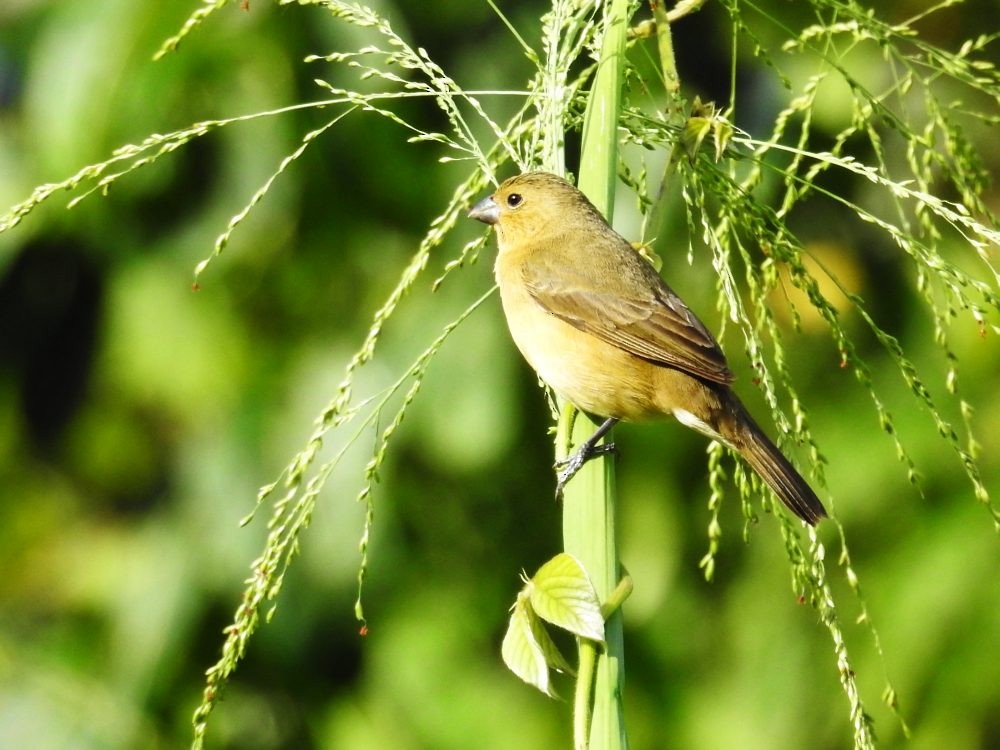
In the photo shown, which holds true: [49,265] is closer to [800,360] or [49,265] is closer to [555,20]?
[800,360]

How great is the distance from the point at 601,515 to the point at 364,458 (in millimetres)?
1940

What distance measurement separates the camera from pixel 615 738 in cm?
164

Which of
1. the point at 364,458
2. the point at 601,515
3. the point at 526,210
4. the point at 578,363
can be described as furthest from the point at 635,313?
the point at 601,515

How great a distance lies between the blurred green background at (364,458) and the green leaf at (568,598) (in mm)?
1905

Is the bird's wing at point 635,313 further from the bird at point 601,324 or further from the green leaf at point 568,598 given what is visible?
the green leaf at point 568,598

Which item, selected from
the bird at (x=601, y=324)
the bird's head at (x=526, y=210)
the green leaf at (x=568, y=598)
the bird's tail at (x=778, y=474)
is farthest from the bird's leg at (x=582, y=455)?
the bird's head at (x=526, y=210)

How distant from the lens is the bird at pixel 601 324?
272 cm

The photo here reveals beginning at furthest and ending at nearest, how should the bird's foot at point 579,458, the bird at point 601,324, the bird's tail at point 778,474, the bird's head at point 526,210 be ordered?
the bird's head at point 526,210, the bird at point 601,324, the bird's tail at point 778,474, the bird's foot at point 579,458

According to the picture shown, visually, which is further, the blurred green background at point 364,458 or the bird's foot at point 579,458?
the blurred green background at point 364,458

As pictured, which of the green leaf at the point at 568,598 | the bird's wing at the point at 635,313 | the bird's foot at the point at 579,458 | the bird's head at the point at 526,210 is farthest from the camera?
the bird's head at the point at 526,210

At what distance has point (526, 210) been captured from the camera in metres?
3.31

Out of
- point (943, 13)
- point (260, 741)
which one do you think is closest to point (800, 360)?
point (943, 13)

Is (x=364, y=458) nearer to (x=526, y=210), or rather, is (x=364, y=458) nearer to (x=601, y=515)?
(x=526, y=210)

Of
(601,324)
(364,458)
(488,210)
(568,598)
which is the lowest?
(364,458)
